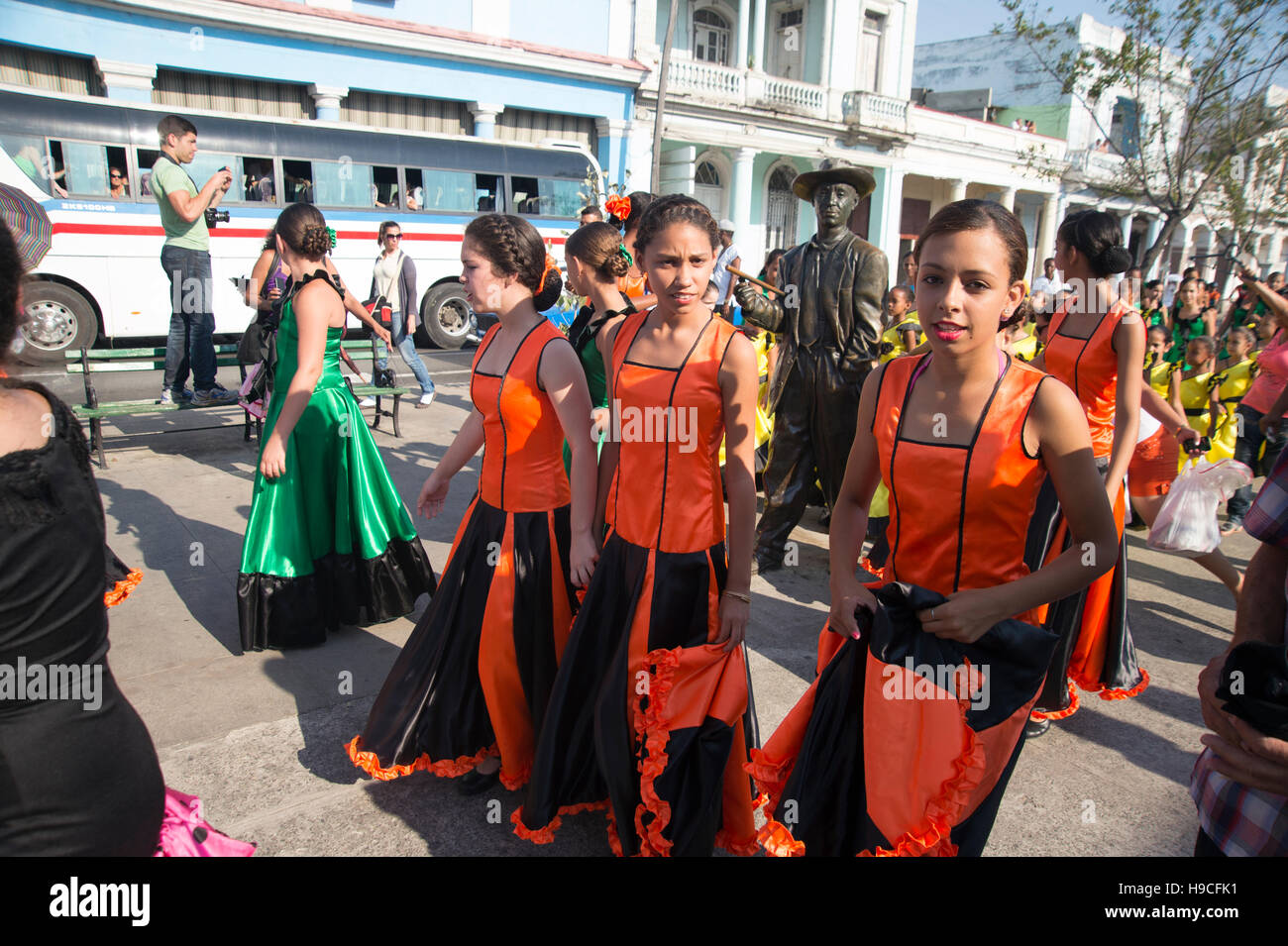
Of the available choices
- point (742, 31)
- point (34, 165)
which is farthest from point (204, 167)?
point (742, 31)

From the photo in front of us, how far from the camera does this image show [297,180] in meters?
13.7

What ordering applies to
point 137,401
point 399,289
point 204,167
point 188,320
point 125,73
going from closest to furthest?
1. point 188,320
2. point 137,401
3. point 399,289
4. point 204,167
5. point 125,73

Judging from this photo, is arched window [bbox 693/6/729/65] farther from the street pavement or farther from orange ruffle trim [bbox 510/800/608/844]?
orange ruffle trim [bbox 510/800/608/844]

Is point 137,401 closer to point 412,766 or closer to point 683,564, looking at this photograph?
point 412,766

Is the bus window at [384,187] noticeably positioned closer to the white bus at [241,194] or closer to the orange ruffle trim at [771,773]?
the white bus at [241,194]

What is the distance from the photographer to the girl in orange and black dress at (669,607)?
2.31 metres

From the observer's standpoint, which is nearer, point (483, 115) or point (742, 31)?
point (483, 115)

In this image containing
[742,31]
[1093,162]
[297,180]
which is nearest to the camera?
[297,180]

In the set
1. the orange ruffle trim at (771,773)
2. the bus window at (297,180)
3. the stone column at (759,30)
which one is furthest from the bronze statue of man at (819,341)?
the stone column at (759,30)

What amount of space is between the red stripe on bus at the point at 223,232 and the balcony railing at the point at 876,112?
581 inches

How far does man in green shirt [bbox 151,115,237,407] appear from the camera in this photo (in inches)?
279

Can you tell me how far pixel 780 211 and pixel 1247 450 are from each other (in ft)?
71.9

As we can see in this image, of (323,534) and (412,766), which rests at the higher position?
(323,534)

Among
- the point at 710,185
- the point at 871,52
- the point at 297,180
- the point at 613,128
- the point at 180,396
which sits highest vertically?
the point at 871,52
